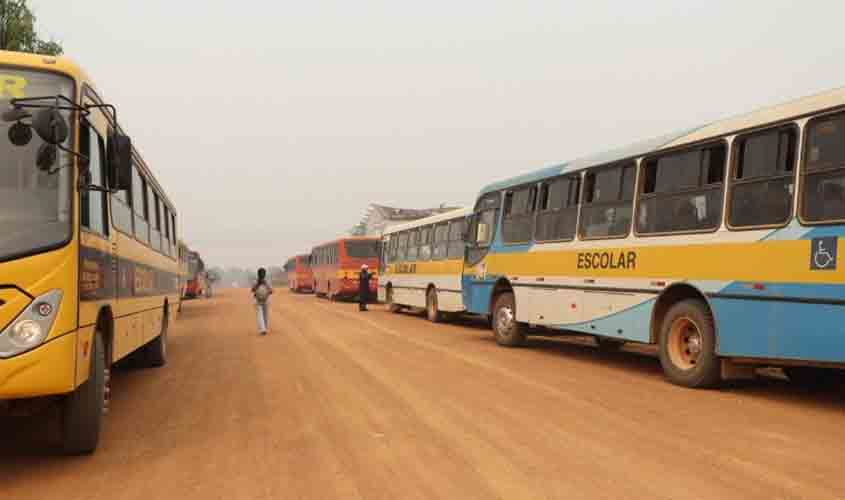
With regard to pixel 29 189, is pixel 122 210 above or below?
below

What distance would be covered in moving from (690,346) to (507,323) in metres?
5.07

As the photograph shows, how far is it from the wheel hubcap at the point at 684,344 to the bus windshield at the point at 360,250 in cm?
2469

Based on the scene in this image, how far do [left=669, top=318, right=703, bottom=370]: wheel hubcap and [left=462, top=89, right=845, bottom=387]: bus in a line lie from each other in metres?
0.02

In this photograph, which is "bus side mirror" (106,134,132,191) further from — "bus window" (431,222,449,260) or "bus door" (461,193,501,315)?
"bus window" (431,222,449,260)

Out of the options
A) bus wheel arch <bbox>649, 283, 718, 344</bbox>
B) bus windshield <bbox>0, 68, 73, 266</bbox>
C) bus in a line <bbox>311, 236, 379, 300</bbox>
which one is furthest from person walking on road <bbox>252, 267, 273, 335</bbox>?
bus in a line <bbox>311, 236, 379, 300</bbox>

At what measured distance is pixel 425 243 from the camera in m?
21.6

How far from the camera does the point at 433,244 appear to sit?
68.4 feet

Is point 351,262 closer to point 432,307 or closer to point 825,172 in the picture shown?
point 432,307

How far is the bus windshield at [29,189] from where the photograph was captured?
4.91 m

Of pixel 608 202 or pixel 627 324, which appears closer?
pixel 627 324

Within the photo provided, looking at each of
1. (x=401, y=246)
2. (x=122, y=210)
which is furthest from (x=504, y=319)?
(x=401, y=246)

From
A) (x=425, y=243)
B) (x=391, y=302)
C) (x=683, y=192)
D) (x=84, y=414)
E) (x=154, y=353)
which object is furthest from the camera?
(x=391, y=302)

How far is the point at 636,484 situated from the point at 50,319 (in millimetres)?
4120

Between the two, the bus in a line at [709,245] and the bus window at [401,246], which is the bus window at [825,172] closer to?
the bus in a line at [709,245]
